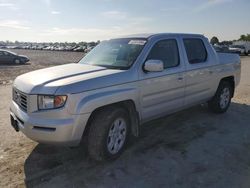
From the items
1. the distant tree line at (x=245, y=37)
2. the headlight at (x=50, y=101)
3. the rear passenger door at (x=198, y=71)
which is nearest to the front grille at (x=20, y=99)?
the headlight at (x=50, y=101)

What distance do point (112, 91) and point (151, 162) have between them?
46.3 inches

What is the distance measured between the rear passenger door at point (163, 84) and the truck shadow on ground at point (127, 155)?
20.1 inches

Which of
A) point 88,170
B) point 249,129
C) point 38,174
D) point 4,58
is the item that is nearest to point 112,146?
point 88,170

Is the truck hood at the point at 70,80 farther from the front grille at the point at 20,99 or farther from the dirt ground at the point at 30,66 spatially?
the dirt ground at the point at 30,66

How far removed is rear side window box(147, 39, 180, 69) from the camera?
501cm

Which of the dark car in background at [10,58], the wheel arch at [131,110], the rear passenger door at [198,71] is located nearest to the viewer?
the wheel arch at [131,110]

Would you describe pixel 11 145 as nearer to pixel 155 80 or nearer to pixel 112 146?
pixel 112 146

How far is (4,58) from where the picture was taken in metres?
27.5

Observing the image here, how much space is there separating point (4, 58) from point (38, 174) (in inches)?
1021

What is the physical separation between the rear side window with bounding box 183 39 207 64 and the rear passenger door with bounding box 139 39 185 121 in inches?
14.4

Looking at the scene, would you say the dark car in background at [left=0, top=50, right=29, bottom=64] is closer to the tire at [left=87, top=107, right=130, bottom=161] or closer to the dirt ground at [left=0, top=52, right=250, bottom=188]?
the dirt ground at [left=0, top=52, right=250, bottom=188]

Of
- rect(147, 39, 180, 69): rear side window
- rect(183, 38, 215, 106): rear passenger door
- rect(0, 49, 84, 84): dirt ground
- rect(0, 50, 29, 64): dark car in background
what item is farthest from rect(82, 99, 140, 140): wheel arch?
rect(0, 50, 29, 64): dark car in background

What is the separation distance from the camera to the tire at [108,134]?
4.04 metres

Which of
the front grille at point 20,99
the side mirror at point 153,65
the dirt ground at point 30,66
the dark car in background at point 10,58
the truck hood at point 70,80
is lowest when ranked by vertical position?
the dirt ground at point 30,66
